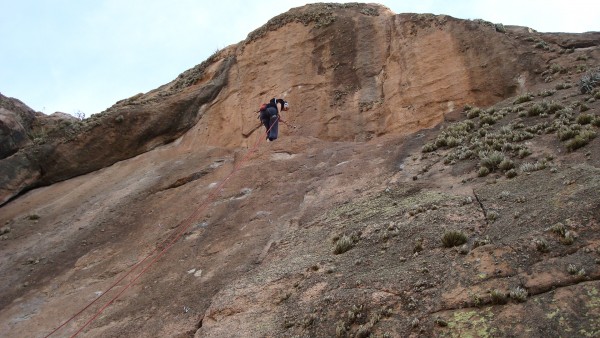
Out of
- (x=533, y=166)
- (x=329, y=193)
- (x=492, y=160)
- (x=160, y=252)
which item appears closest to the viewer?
(x=533, y=166)

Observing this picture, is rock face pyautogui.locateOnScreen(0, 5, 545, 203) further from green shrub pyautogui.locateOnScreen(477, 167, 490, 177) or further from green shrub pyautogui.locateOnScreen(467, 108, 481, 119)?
green shrub pyautogui.locateOnScreen(477, 167, 490, 177)

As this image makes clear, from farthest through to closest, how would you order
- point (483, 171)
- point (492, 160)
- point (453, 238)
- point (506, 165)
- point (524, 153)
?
point (524, 153) < point (492, 160) < point (483, 171) < point (506, 165) < point (453, 238)

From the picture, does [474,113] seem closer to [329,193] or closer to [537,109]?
[537,109]

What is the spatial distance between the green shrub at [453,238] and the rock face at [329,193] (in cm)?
9

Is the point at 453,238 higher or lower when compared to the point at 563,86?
lower

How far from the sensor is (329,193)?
43.0 ft

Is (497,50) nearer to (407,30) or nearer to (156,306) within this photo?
(407,30)

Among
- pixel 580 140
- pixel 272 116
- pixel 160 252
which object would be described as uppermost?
pixel 272 116

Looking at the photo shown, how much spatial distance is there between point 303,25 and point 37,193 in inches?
484

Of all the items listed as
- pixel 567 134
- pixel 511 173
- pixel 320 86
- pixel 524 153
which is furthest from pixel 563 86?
pixel 320 86

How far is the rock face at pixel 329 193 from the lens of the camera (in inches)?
300

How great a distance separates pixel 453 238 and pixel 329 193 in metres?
4.91

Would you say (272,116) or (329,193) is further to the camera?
(272,116)

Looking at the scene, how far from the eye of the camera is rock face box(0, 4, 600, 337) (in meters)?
7.61
